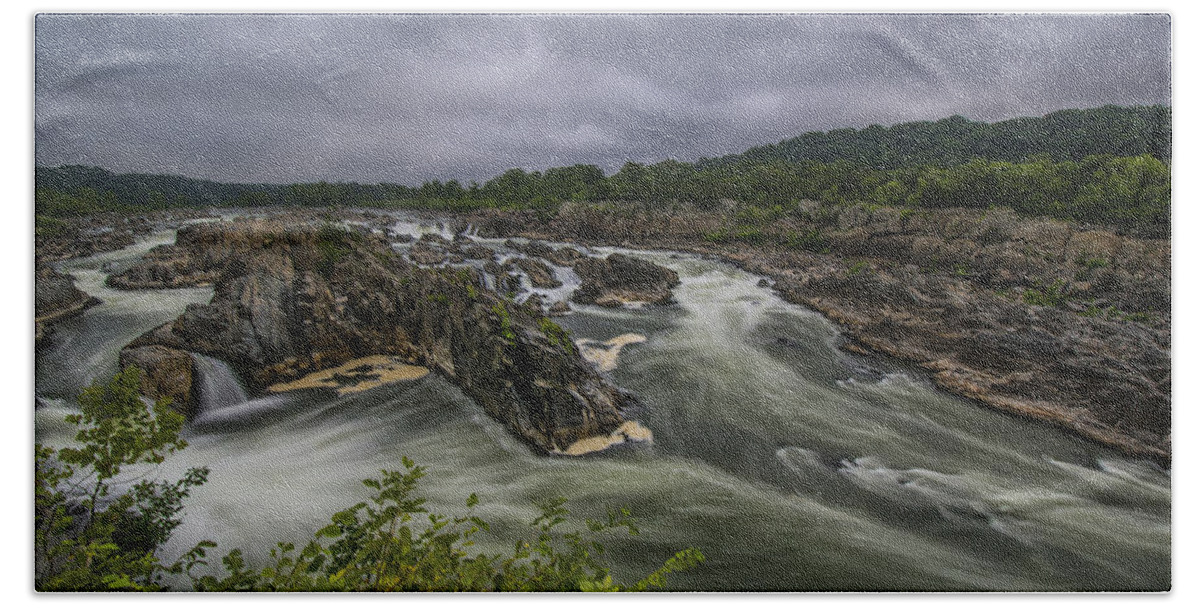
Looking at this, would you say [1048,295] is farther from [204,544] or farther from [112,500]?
[112,500]

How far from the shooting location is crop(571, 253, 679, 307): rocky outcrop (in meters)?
3.48

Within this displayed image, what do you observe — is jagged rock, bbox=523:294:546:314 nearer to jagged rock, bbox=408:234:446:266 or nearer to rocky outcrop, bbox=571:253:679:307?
rocky outcrop, bbox=571:253:679:307

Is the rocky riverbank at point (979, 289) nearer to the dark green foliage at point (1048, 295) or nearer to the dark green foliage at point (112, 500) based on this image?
the dark green foliage at point (1048, 295)

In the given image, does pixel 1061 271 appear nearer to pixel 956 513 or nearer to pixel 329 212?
pixel 956 513

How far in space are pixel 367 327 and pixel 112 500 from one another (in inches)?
59.5

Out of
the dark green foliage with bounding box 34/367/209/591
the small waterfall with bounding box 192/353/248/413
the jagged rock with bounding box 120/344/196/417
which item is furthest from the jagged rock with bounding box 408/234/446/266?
the dark green foliage with bounding box 34/367/209/591

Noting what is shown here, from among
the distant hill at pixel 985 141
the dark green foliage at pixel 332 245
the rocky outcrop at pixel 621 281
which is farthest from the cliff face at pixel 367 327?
the distant hill at pixel 985 141

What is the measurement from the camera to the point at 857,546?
2.95 meters

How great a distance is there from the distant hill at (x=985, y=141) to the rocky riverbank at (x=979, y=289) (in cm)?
34

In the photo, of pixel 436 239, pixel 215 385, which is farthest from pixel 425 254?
pixel 215 385

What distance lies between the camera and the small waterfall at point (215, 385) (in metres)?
3.04

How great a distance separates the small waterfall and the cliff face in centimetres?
5

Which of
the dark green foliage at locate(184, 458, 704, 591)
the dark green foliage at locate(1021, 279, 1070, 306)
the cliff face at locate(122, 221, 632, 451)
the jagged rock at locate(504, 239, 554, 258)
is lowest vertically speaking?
the dark green foliage at locate(184, 458, 704, 591)

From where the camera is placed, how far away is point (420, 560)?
2.54 meters
